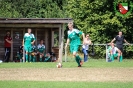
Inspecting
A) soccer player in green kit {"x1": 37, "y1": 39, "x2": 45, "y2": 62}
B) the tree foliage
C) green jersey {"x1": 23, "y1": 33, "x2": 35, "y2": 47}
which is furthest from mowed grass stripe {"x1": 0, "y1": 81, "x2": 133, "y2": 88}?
the tree foliage

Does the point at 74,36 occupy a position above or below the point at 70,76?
above

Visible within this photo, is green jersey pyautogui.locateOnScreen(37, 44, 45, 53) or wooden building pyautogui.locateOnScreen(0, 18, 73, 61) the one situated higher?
wooden building pyautogui.locateOnScreen(0, 18, 73, 61)

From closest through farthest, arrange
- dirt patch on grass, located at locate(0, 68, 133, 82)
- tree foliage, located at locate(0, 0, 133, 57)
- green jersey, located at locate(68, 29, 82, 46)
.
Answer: dirt patch on grass, located at locate(0, 68, 133, 82), green jersey, located at locate(68, 29, 82, 46), tree foliage, located at locate(0, 0, 133, 57)

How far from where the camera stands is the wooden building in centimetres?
3191

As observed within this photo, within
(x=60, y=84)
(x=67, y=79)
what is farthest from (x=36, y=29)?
(x=60, y=84)

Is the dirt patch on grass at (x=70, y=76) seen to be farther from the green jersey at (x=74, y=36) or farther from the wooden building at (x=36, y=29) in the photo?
the wooden building at (x=36, y=29)

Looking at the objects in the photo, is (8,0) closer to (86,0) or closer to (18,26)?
(86,0)

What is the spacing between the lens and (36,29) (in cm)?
3400

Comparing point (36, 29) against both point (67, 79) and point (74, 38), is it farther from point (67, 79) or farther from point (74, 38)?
point (67, 79)

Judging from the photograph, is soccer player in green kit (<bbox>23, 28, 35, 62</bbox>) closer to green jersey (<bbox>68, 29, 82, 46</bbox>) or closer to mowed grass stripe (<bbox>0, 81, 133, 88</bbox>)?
green jersey (<bbox>68, 29, 82, 46</bbox>)

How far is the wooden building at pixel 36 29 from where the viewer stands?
3191cm

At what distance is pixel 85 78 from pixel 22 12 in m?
50.4

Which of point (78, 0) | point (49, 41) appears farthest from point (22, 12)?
point (49, 41)

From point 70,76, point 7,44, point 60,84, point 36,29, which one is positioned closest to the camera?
point 60,84
